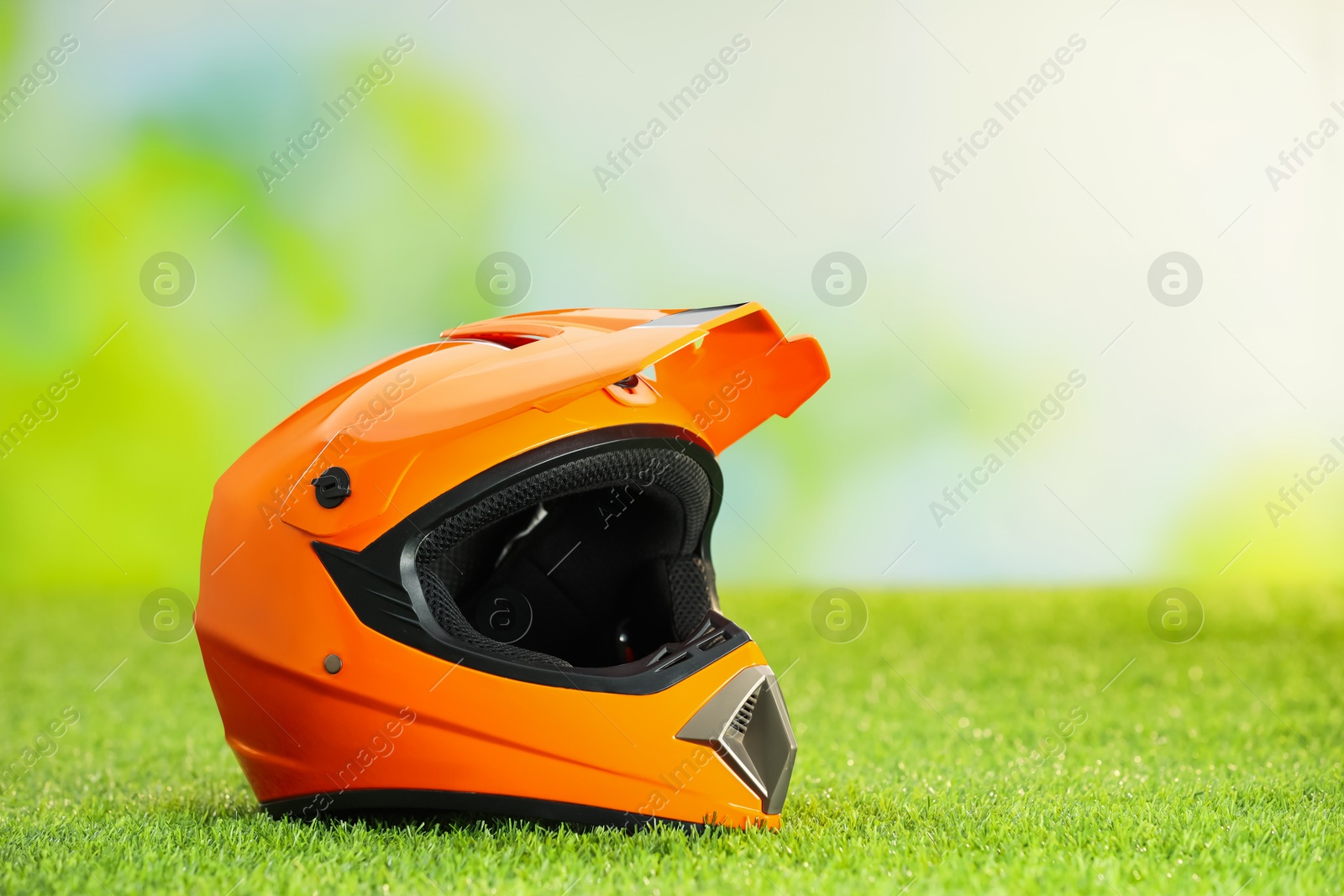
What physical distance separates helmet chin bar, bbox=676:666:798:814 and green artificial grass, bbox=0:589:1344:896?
0.42ft

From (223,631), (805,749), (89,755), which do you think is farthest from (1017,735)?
(89,755)

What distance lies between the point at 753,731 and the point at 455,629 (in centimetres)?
74

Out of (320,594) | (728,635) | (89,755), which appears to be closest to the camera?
(320,594)

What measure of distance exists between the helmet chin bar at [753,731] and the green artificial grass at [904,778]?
5.1 inches

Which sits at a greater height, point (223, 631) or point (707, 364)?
point (707, 364)

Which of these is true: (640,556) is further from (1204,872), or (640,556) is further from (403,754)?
(1204,872)

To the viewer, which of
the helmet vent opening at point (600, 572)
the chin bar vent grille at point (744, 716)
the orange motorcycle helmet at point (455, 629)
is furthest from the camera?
the helmet vent opening at point (600, 572)

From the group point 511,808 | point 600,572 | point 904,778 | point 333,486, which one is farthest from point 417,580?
point 904,778

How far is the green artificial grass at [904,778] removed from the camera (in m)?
2.20

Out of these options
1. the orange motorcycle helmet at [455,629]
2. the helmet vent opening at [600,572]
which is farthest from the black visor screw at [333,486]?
the helmet vent opening at [600,572]

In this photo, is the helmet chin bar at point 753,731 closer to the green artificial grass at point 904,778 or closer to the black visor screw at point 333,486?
the green artificial grass at point 904,778

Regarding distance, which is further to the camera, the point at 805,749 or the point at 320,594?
the point at 805,749

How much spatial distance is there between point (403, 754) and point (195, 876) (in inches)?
18.4

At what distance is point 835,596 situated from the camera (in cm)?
812
